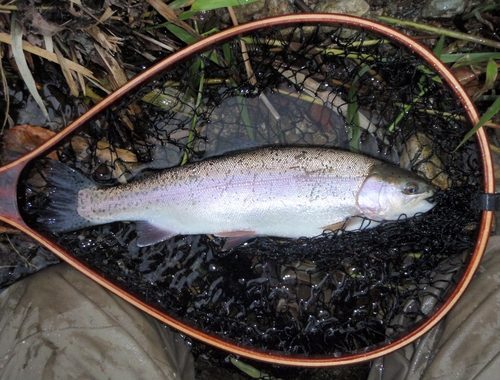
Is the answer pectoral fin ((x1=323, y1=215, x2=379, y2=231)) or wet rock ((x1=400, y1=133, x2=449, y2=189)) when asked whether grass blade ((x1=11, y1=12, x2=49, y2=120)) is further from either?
wet rock ((x1=400, y1=133, x2=449, y2=189))

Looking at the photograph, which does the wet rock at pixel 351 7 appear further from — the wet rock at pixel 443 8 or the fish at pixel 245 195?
the fish at pixel 245 195

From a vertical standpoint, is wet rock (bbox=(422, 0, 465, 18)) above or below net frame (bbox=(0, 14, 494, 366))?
above

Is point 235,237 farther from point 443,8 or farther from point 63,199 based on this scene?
point 443,8

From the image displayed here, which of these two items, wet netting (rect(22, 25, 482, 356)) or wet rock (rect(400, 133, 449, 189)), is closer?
wet netting (rect(22, 25, 482, 356))

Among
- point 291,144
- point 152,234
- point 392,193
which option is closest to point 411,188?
point 392,193

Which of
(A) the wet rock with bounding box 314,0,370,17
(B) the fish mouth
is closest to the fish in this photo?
(B) the fish mouth

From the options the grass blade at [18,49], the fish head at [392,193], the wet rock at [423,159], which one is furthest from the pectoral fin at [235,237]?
the grass blade at [18,49]

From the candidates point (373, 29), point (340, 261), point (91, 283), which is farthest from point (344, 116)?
point (91, 283)
